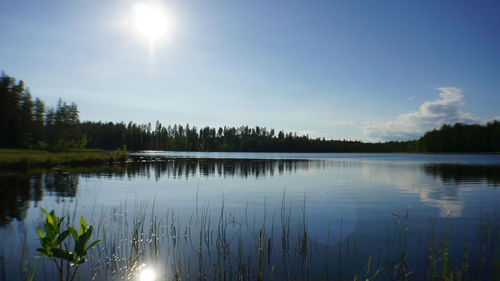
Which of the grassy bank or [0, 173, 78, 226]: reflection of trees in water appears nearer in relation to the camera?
[0, 173, 78, 226]: reflection of trees in water

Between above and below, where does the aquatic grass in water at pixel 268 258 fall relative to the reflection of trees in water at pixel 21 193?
above

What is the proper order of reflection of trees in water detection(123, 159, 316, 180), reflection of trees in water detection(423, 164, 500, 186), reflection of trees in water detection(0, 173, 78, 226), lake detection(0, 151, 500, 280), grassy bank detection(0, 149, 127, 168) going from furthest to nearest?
1. reflection of trees in water detection(123, 159, 316, 180)
2. grassy bank detection(0, 149, 127, 168)
3. reflection of trees in water detection(423, 164, 500, 186)
4. reflection of trees in water detection(0, 173, 78, 226)
5. lake detection(0, 151, 500, 280)

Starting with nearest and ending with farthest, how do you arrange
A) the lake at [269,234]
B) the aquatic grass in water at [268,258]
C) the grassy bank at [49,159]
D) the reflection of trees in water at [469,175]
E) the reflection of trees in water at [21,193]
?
the aquatic grass in water at [268,258], the lake at [269,234], the reflection of trees in water at [21,193], the reflection of trees in water at [469,175], the grassy bank at [49,159]

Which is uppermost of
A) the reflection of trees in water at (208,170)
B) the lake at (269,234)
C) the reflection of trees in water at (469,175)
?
the reflection of trees in water at (469,175)

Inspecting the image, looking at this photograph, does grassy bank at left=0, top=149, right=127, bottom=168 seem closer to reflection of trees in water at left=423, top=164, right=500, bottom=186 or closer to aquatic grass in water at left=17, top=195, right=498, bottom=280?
aquatic grass in water at left=17, top=195, right=498, bottom=280

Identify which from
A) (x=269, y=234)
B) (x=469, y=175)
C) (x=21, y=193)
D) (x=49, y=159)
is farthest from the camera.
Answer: (x=49, y=159)

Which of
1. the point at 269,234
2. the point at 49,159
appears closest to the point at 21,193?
the point at 269,234

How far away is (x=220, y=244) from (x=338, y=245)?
229 inches

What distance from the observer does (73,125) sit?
133m

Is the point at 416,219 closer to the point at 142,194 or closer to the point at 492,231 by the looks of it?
the point at 492,231

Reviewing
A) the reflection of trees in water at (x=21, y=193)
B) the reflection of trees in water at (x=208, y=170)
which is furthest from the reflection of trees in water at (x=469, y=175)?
the reflection of trees in water at (x=21, y=193)

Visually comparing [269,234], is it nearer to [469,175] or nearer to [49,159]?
[469,175]

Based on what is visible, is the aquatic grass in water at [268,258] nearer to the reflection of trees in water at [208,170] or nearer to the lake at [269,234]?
the lake at [269,234]

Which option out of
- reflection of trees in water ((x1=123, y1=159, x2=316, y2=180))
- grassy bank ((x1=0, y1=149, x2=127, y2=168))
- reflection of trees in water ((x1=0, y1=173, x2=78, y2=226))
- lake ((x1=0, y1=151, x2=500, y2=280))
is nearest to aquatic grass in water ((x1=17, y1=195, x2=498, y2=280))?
lake ((x1=0, y1=151, x2=500, y2=280))
